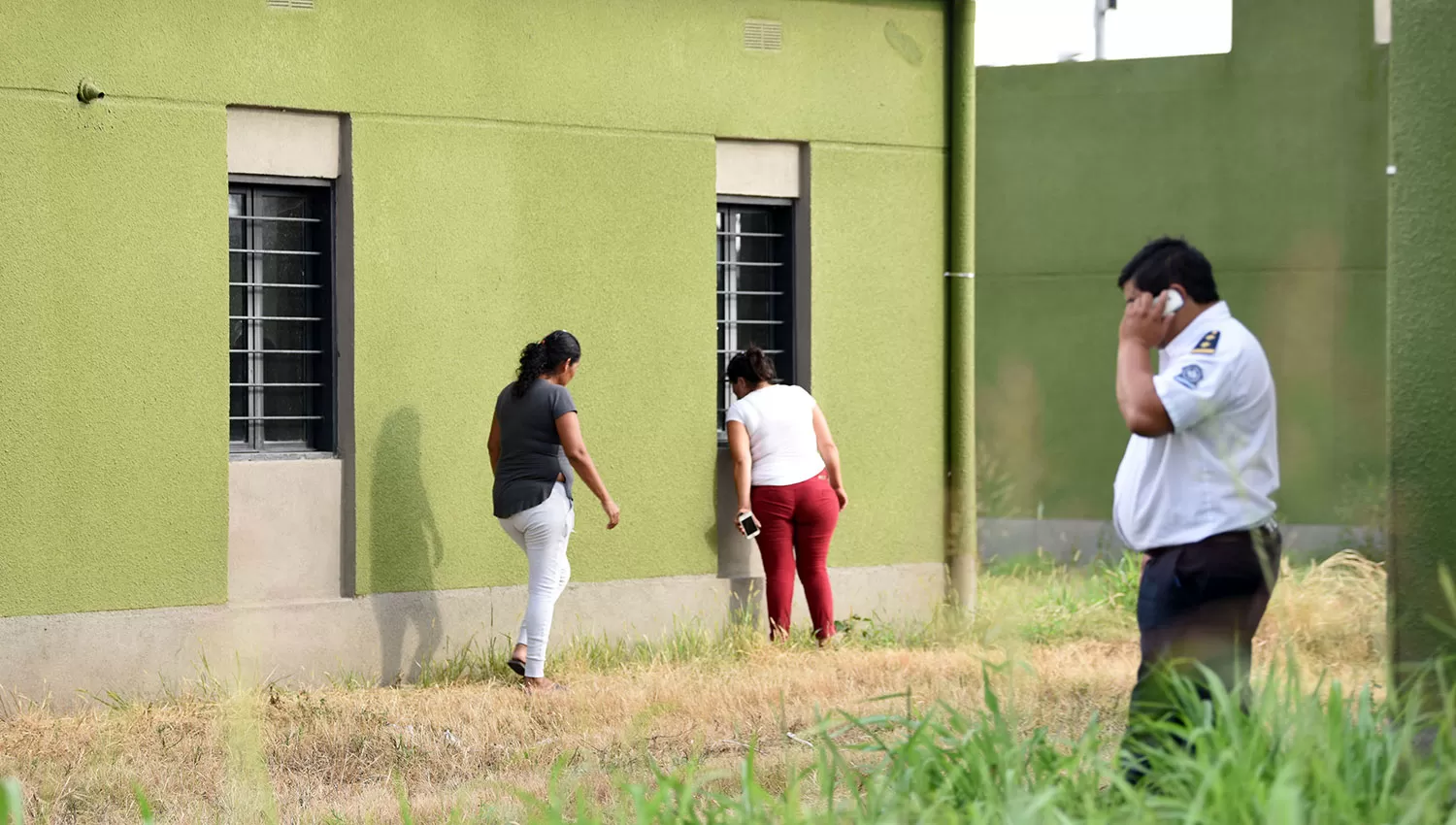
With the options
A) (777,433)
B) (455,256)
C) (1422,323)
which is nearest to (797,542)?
(777,433)

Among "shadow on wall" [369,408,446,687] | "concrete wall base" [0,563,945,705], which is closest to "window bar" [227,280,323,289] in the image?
"shadow on wall" [369,408,446,687]

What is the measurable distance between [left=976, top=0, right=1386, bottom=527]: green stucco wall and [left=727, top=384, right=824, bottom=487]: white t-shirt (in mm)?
4991

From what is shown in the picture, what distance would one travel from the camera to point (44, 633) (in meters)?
8.88

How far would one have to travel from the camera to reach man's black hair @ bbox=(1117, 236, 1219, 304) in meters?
5.60

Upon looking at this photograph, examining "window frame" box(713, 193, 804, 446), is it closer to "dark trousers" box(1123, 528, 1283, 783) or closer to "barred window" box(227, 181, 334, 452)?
"barred window" box(227, 181, 334, 452)

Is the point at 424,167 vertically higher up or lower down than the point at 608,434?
higher up

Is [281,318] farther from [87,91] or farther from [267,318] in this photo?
[87,91]

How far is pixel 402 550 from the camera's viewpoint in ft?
33.0

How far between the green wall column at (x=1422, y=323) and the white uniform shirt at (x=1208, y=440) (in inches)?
16.3

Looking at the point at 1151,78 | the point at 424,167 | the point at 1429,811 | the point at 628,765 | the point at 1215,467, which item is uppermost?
the point at 1151,78

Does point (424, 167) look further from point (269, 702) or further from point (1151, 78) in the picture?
point (1151, 78)

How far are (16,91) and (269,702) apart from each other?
323 cm

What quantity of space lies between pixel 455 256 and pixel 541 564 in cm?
186

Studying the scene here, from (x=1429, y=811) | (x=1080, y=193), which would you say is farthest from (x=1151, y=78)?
(x=1429, y=811)
